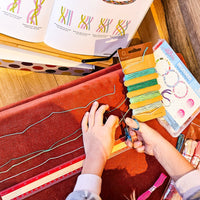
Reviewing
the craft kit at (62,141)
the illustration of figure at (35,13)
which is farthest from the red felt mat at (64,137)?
the illustration of figure at (35,13)

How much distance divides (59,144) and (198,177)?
0.47 meters

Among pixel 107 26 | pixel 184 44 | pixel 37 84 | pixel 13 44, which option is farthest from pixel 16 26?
pixel 184 44

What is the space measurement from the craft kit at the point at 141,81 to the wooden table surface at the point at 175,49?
8.7 inches

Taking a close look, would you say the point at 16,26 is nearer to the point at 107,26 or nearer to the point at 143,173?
the point at 107,26

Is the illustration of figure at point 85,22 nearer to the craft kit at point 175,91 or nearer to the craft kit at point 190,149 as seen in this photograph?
the craft kit at point 175,91

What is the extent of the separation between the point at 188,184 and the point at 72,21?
675 mm

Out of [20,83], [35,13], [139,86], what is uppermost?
[35,13]

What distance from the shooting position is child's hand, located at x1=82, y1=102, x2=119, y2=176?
2.29 feet

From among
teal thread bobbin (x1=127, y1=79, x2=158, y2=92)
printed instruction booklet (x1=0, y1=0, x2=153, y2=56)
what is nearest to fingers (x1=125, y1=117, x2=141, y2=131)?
teal thread bobbin (x1=127, y1=79, x2=158, y2=92)

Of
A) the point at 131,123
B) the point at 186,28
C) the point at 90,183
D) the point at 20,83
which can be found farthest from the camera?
the point at 20,83

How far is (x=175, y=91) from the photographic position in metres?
0.83

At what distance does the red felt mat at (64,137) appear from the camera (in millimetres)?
720

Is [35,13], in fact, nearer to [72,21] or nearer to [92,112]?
[72,21]

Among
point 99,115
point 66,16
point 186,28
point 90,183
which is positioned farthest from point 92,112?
point 186,28
